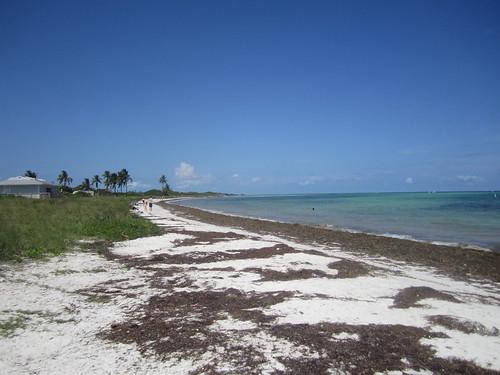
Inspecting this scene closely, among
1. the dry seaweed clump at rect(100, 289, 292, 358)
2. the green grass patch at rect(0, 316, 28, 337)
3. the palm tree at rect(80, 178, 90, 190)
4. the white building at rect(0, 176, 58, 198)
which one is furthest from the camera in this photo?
the palm tree at rect(80, 178, 90, 190)

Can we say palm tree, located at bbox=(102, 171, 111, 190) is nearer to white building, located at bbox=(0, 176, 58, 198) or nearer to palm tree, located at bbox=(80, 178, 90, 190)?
palm tree, located at bbox=(80, 178, 90, 190)

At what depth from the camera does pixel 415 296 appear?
27.8ft

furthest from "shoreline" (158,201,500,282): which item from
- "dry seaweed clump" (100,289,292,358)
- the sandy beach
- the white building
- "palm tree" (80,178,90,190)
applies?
"palm tree" (80,178,90,190)

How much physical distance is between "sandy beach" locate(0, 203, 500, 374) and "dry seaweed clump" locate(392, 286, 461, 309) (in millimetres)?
47

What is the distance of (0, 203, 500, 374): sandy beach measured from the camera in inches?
203

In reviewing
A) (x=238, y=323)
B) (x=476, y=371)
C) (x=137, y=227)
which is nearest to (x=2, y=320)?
(x=238, y=323)

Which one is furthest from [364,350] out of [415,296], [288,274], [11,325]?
[11,325]

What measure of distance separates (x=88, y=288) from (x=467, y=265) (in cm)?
1334

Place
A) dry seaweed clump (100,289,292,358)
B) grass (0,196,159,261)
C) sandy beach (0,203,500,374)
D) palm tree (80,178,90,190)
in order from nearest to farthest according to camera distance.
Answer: sandy beach (0,203,500,374) < dry seaweed clump (100,289,292,358) < grass (0,196,159,261) < palm tree (80,178,90,190)

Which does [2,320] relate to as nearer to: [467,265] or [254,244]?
[254,244]

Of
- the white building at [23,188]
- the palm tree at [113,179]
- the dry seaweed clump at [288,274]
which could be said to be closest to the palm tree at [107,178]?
the palm tree at [113,179]

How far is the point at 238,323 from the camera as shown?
21.8 ft

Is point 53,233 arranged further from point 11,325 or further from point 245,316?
point 245,316

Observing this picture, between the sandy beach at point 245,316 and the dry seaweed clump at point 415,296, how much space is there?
Result: 0.16 feet
